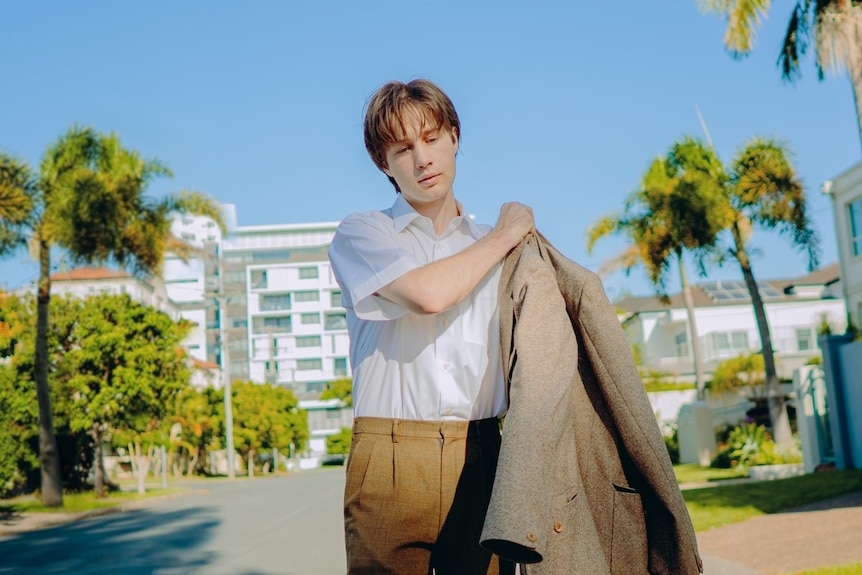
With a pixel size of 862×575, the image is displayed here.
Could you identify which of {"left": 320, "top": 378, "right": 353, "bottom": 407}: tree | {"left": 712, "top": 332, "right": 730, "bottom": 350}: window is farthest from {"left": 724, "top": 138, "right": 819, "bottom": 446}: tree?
{"left": 320, "top": 378, "right": 353, "bottom": 407}: tree

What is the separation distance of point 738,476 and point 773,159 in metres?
7.84

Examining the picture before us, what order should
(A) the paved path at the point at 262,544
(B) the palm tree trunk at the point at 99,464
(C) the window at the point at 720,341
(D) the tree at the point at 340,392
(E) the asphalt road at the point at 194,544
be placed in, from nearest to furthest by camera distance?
(A) the paved path at the point at 262,544 → (E) the asphalt road at the point at 194,544 → (B) the palm tree trunk at the point at 99,464 → (C) the window at the point at 720,341 → (D) the tree at the point at 340,392

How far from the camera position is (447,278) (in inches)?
95.6

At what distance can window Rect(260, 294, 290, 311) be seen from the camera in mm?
108750

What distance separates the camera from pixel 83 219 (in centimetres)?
2375

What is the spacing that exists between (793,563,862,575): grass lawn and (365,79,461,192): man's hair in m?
5.75

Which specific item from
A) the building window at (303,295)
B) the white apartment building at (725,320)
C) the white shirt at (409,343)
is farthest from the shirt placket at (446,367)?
the building window at (303,295)

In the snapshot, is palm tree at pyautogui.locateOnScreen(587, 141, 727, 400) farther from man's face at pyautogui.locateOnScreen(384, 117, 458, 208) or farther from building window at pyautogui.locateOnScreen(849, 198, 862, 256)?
man's face at pyautogui.locateOnScreen(384, 117, 458, 208)

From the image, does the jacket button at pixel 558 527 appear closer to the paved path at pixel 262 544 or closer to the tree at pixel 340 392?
the paved path at pixel 262 544

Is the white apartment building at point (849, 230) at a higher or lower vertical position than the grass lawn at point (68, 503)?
higher

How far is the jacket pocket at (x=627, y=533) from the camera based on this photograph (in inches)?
97.3

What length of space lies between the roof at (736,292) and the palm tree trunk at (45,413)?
1739 inches

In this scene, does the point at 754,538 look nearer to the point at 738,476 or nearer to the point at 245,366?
the point at 738,476

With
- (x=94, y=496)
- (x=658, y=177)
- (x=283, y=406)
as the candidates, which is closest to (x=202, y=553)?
(x=94, y=496)
